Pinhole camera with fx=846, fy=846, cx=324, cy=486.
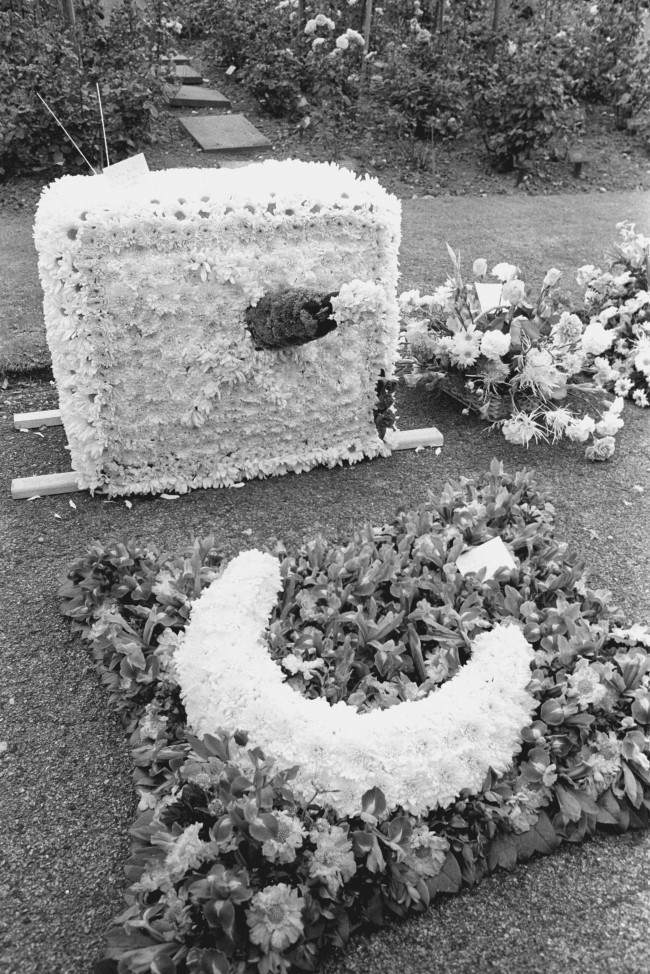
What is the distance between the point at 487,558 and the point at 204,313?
1346mm

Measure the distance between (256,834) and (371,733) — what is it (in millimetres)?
371

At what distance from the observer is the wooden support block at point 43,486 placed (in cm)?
334

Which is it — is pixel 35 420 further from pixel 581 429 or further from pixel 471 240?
pixel 471 240

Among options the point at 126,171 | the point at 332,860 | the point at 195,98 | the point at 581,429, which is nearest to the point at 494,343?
the point at 581,429

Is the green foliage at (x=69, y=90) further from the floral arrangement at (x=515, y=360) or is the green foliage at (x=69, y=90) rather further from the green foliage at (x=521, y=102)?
the floral arrangement at (x=515, y=360)

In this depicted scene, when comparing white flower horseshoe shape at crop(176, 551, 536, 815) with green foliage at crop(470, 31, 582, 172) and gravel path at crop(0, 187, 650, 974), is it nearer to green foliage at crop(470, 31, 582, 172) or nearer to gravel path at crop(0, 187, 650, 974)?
gravel path at crop(0, 187, 650, 974)

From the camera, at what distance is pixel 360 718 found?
6.85 ft

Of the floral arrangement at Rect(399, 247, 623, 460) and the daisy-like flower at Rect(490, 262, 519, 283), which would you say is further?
the daisy-like flower at Rect(490, 262, 519, 283)

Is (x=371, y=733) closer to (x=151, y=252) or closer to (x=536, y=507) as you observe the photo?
(x=536, y=507)

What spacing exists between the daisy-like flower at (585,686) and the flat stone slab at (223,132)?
20.0 feet

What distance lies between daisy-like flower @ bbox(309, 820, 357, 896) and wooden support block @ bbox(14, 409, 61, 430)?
256 centimetres

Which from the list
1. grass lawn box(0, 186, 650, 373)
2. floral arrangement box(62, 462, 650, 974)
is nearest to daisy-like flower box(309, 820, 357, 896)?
floral arrangement box(62, 462, 650, 974)

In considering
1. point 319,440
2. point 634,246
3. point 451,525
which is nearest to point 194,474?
point 319,440

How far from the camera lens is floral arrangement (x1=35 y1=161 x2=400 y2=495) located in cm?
295
